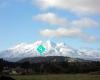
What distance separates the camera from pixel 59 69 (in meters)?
153

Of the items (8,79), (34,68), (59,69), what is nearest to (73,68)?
(59,69)

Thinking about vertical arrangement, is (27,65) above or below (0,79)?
above

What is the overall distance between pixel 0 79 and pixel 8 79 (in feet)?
5.14

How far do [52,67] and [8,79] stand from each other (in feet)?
315

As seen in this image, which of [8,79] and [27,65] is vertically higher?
[27,65]

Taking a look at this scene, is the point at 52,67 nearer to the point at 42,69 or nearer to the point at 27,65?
the point at 42,69

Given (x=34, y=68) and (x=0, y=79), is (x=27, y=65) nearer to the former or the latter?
(x=34, y=68)

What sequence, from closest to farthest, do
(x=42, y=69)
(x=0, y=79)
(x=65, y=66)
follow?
(x=0, y=79) < (x=42, y=69) < (x=65, y=66)

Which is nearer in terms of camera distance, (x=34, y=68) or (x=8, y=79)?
(x=8, y=79)

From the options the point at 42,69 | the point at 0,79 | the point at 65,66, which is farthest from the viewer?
the point at 65,66

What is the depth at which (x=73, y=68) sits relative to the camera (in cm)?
15588

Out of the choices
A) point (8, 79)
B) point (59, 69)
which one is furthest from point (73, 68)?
point (8, 79)

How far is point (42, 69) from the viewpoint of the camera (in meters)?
153

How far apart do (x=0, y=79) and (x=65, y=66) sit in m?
107
